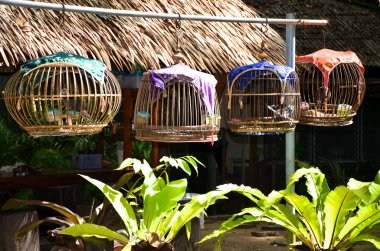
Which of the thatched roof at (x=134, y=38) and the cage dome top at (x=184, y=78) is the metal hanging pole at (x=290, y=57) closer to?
the cage dome top at (x=184, y=78)

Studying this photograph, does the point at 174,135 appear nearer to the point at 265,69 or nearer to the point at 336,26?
the point at 265,69

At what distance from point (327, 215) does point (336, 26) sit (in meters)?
6.02

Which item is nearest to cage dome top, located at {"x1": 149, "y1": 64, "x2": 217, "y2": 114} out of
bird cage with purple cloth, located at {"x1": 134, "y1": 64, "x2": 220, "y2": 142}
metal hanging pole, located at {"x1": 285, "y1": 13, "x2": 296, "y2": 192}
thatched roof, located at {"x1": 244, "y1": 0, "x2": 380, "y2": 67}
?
bird cage with purple cloth, located at {"x1": 134, "y1": 64, "x2": 220, "y2": 142}

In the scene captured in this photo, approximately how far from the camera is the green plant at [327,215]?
19.1ft

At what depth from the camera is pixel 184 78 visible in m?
5.66

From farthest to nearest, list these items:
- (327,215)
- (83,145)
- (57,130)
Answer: (83,145), (327,215), (57,130)

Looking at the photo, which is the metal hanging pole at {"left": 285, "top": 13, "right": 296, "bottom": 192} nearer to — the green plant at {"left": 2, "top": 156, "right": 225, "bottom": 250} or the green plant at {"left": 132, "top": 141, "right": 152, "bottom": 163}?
the green plant at {"left": 2, "top": 156, "right": 225, "bottom": 250}

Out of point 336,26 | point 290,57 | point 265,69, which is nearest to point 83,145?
point 336,26

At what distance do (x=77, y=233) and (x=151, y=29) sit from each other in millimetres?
2895

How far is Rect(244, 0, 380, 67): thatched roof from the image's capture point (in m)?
11.0

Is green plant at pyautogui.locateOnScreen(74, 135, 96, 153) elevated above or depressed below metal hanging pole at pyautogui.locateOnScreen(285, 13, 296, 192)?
below

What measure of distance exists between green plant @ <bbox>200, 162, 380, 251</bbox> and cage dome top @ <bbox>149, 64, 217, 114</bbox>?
684 millimetres

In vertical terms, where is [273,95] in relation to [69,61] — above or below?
below

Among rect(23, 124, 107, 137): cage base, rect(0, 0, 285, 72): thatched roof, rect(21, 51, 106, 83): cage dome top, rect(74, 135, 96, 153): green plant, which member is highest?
rect(0, 0, 285, 72): thatched roof
